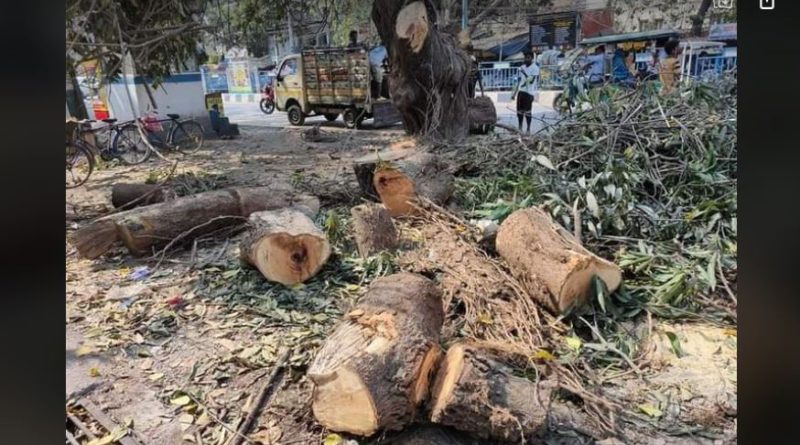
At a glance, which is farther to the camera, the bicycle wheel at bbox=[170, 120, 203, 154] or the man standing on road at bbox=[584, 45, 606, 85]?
the man standing on road at bbox=[584, 45, 606, 85]

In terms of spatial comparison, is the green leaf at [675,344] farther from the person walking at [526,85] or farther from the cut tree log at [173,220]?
the person walking at [526,85]

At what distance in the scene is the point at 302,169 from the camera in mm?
5500

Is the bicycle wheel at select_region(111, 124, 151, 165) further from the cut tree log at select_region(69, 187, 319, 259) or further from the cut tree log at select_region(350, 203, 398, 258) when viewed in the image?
the cut tree log at select_region(350, 203, 398, 258)

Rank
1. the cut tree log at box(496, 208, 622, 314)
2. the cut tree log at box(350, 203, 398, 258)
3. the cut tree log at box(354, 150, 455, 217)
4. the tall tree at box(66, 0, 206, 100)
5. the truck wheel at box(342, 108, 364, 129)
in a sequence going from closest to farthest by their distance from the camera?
the cut tree log at box(496, 208, 622, 314) < the cut tree log at box(350, 203, 398, 258) < the tall tree at box(66, 0, 206, 100) < the cut tree log at box(354, 150, 455, 217) < the truck wheel at box(342, 108, 364, 129)

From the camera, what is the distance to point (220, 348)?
236cm

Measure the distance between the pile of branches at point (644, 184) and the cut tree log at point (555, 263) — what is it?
0.21 metres

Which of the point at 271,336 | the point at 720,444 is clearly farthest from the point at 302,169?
the point at 720,444

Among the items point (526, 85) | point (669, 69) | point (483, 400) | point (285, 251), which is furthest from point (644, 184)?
point (526, 85)

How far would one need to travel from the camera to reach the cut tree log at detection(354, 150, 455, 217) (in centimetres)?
386

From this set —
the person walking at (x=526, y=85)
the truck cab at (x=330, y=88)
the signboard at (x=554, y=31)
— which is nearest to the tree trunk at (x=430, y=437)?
the signboard at (x=554, y=31)

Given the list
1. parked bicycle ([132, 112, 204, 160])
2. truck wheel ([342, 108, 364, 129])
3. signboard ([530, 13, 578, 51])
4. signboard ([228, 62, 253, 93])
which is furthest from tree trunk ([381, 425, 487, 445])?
truck wheel ([342, 108, 364, 129])

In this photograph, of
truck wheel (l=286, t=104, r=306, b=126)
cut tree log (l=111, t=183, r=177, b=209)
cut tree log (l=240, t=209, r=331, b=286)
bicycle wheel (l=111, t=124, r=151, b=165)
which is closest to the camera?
cut tree log (l=240, t=209, r=331, b=286)

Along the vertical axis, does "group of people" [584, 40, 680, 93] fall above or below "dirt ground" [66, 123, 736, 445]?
above

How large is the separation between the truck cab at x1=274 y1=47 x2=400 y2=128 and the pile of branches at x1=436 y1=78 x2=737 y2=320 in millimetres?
4086
